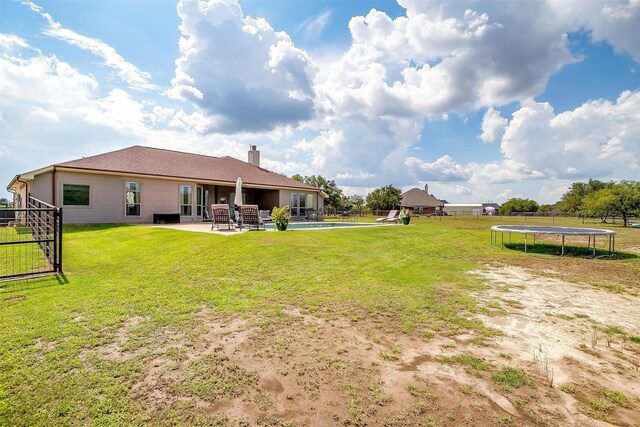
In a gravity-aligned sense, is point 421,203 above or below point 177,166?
below

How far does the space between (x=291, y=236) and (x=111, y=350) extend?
7.53 meters

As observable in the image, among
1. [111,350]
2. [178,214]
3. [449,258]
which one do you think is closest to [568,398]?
[111,350]

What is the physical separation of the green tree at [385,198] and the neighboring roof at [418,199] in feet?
30.2

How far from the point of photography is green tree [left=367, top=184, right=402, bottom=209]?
56031 millimetres

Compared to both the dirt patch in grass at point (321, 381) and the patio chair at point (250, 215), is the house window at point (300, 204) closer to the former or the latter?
the patio chair at point (250, 215)

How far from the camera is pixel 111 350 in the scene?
3.16 m

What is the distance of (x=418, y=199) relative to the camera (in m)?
67.0

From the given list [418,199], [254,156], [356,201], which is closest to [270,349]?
[254,156]

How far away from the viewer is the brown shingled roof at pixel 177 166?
16.2 metres

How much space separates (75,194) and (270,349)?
16.8 metres

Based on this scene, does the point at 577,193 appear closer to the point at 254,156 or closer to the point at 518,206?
the point at 518,206

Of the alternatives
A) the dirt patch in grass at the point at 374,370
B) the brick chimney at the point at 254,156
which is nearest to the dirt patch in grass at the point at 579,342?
the dirt patch in grass at the point at 374,370

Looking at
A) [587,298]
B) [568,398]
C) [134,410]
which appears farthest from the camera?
[587,298]

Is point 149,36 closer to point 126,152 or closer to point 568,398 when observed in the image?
point 126,152
